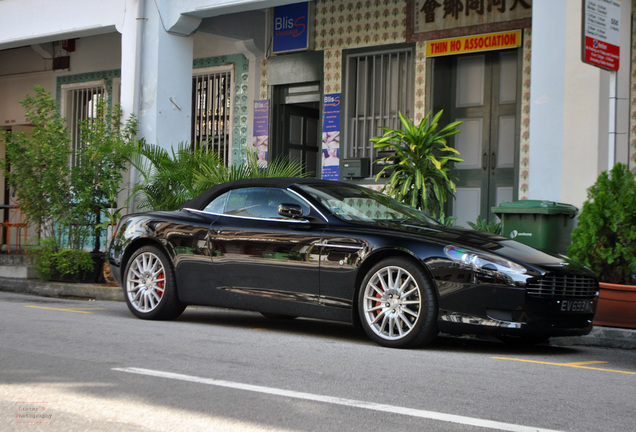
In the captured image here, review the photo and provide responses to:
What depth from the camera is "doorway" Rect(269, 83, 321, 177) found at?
15.4 m

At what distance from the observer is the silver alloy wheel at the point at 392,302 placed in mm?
6789

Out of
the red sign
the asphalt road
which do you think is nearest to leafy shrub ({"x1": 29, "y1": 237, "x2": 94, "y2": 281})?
the asphalt road

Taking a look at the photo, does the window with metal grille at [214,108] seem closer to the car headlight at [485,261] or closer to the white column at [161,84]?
the white column at [161,84]

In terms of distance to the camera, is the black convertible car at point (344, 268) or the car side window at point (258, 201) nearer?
the black convertible car at point (344, 268)

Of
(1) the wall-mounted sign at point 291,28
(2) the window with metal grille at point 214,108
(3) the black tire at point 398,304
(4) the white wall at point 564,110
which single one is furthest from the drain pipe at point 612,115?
(2) the window with metal grille at point 214,108

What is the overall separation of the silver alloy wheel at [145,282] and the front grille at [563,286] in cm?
355

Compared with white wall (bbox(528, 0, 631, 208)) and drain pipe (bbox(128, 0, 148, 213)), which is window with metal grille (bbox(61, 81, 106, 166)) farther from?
white wall (bbox(528, 0, 631, 208))

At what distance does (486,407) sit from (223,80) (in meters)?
12.4

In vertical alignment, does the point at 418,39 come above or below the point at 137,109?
above

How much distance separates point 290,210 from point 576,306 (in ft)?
7.91

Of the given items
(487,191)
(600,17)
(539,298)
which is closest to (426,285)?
(539,298)

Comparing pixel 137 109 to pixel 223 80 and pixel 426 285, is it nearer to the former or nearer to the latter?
pixel 223 80

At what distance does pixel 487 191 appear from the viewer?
13.2 meters

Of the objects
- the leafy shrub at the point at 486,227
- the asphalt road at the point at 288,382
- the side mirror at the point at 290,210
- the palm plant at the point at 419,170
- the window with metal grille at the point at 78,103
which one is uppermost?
the window with metal grille at the point at 78,103
